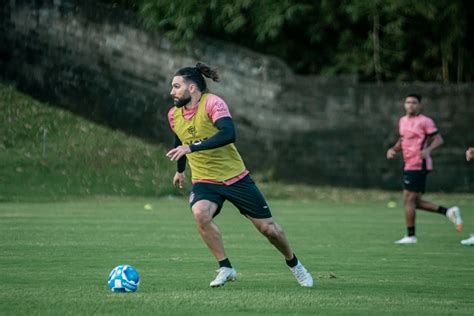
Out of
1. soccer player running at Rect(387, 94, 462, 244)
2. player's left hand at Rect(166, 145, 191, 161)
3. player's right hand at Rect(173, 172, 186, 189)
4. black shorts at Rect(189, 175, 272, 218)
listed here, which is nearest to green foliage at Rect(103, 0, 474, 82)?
soccer player running at Rect(387, 94, 462, 244)

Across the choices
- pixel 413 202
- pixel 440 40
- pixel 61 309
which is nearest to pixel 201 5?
pixel 440 40

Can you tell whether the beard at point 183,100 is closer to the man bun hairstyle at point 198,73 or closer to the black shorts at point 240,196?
the man bun hairstyle at point 198,73

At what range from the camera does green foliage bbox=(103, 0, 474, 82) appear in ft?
98.4

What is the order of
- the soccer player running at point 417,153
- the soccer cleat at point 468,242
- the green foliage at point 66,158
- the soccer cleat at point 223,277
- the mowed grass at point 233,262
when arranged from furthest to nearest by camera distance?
the green foliage at point 66,158 → the soccer player running at point 417,153 → the soccer cleat at point 468,242 → the soccer cleat at point 223,277 → the mowed grass at point 233,262

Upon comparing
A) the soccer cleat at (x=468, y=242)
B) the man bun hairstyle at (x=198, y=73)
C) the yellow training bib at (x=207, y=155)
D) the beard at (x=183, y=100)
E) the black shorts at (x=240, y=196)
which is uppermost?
the man bun hairstyle at (x=198, y=73)

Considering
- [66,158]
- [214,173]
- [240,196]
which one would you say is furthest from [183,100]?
[66,158]

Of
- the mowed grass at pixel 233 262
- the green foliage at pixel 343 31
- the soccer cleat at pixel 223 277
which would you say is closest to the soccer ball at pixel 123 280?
the mowed grass at pixel 233 262

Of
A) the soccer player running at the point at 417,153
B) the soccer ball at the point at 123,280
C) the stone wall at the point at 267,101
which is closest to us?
the soccer ball at the point at 123,280

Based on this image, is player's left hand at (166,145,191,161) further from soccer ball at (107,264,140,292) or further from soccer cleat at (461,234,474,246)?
soccer cleat at (461,234,474,246)

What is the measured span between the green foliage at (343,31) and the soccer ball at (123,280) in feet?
65.4

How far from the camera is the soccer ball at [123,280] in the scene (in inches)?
391

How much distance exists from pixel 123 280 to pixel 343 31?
73.1ft

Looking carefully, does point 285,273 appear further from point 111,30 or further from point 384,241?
point 111,30

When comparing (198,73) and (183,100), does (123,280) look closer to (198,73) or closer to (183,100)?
(183,100)
